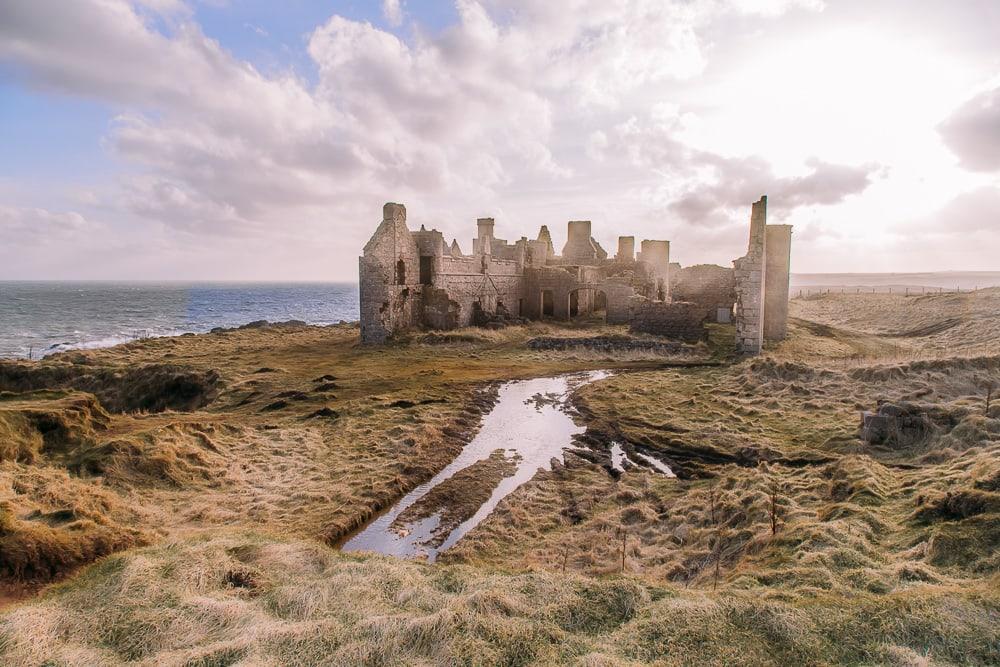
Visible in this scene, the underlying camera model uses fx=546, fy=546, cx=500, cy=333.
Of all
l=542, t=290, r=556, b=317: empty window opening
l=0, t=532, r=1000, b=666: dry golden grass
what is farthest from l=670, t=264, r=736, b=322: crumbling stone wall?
l=0, t=532, r=1000, b=666: dry golden grass

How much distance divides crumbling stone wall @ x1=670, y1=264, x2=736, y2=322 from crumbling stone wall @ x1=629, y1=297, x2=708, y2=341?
5256 millimetres

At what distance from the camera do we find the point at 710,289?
3412 cm

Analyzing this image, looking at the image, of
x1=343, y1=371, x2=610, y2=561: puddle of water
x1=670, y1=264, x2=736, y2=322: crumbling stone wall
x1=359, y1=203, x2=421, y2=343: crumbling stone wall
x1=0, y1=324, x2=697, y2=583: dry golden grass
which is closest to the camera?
x1=343, y1=371, x2=610, y2=561: puddle of water

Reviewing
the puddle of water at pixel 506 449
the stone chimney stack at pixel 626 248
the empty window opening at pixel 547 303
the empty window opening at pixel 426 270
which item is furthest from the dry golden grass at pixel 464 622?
the stone chimney stack at pixel 626 248

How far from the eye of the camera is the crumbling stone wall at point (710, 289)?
32438 mm

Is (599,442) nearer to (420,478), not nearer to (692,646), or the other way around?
(420,478)

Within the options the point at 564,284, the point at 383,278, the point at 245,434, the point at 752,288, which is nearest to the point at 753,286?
the point at 752,288

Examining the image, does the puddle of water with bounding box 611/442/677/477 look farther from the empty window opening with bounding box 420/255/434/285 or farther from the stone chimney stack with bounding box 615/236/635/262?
the stone chimney stack with bounding box 615/236/635/262

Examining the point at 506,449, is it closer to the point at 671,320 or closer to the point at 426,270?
the point at 671,320

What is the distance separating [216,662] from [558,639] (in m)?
2.72

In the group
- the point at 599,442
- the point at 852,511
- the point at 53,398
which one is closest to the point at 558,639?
the point at 852,511

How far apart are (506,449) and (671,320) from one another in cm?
1743

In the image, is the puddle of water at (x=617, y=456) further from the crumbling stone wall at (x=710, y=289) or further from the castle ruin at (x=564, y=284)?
the crumbling stone wall at (x=710, y=289)

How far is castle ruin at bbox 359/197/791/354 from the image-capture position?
26.4 m
